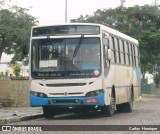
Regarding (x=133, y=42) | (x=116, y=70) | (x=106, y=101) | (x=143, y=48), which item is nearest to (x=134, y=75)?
(x=133, y=42)

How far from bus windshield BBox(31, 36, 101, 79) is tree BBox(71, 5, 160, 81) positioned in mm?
33438

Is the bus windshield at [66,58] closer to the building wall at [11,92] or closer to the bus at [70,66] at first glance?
the bus at [70,66]

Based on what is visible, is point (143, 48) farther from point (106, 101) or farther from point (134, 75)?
point (106, 101)

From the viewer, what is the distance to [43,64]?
753 inches

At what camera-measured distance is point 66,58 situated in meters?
19.0

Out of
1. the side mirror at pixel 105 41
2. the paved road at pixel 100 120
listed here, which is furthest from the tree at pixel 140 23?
the side mirror at pixel 105 41

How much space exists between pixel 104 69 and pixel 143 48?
34308 millimetres

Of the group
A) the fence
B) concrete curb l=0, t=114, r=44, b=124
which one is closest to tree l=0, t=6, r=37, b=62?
concrete curb l=0, t=114, r=44, b=124

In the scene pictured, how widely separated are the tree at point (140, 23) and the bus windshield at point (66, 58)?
33438 mm

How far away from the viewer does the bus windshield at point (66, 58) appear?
18.9 metres

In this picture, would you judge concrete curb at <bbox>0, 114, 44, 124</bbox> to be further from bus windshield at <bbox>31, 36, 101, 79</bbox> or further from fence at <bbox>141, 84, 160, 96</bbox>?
fence at <bbox>141, 84, 160, 96</bbox>

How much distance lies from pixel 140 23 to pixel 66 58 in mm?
35991

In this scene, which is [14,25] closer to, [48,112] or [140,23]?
[140,23]

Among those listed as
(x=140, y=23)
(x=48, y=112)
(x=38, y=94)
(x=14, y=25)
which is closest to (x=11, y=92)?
(x=48, y=112)
